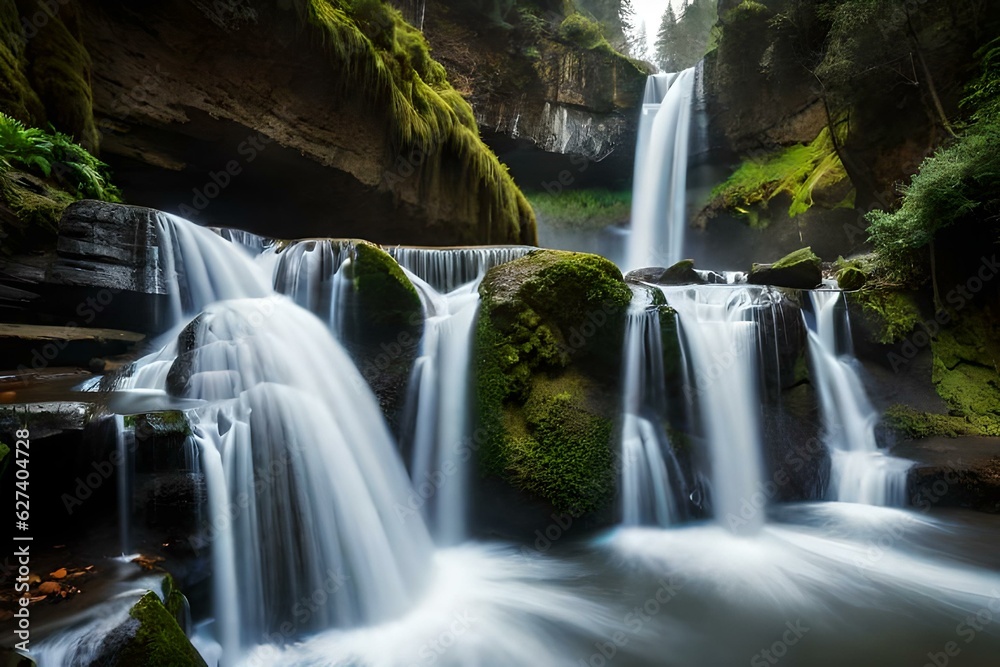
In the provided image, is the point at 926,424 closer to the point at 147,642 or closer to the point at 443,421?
the point at 443,421

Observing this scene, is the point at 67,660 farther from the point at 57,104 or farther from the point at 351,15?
the point at 351,15

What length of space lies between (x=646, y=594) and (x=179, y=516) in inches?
129

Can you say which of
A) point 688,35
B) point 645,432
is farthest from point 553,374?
point 688,35

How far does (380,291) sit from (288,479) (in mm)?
2330

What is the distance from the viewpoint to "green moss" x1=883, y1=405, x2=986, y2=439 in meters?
6.09

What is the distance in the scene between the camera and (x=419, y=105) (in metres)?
9.27

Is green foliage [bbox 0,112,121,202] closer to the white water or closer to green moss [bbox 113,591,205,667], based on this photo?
the white water

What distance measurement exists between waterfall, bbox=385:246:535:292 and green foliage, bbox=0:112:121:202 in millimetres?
3488

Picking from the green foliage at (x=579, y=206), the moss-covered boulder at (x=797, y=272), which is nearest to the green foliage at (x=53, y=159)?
the moss-covered boulder at (x=797, y=272)

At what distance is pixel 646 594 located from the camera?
3762 millimetres

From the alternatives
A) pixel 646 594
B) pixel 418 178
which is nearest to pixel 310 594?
pixel 646 594

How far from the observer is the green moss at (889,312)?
668 cm

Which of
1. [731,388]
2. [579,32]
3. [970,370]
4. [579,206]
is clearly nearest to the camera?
[731,388]

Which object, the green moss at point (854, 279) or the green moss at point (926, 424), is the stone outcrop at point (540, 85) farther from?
the green moss at point (926, 424)
